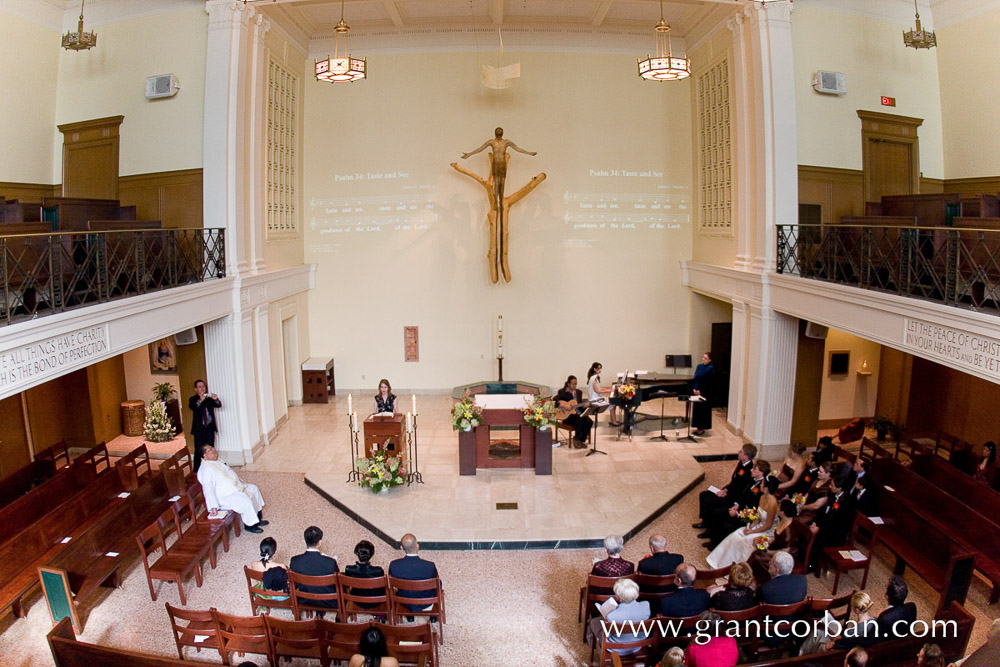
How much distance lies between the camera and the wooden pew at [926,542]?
275 inches

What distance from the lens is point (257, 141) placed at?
41.2 ft

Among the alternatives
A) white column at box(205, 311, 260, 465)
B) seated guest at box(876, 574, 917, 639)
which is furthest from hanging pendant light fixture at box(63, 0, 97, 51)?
seated guest at box(876, 574, 917, 639)

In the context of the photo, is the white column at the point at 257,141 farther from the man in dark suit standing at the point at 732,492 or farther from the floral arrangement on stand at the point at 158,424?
the man in dark suit standing at the point at 732,492

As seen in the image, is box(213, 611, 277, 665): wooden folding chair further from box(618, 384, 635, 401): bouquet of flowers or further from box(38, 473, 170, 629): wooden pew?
box(618, 384, 635, 401): bouquet of flowers

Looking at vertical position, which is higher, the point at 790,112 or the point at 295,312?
the point at 790,112

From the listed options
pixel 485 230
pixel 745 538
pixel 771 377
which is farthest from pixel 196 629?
pixel 485 230

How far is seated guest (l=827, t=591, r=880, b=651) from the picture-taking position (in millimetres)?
5605

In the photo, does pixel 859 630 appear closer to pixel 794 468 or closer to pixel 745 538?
pixel 745 538

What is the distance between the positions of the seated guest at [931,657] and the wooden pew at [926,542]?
7.69 ft

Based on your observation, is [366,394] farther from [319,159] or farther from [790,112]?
[790,112]

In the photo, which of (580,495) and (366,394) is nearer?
(580,495)

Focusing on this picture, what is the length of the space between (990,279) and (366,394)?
1276 centimetres

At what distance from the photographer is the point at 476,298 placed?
53.7 ft

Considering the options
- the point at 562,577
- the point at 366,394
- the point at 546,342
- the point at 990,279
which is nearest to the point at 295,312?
the point at 366,394
